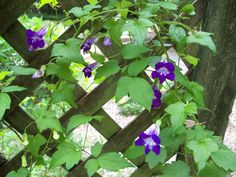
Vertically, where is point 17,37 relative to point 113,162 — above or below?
above

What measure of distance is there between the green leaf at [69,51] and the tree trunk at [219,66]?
534mm

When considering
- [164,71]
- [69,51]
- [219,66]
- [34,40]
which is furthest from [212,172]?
[34,40]

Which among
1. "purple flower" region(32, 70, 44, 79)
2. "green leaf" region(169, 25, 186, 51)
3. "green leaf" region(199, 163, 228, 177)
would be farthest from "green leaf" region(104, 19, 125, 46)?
"green leaf" region(199, 163, 228, 177)

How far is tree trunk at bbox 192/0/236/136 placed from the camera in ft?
4.49

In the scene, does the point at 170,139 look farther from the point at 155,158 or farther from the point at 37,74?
the point at 37,74

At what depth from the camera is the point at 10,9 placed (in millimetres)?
1262

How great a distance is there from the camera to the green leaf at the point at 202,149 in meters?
1.02

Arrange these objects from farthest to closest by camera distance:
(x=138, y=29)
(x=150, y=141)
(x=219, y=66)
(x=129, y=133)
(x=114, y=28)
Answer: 1. (x=129, y=133)
2. (x=219, y=66)
3. (x=114, y=28)
4. (x=150, y=141)
5. (x=138, y=29)

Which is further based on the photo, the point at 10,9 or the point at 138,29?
the point at 10,9

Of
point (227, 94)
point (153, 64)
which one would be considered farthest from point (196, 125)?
point (227, 94)

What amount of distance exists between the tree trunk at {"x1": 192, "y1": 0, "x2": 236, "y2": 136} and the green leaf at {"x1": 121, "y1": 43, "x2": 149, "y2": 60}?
0.39 meters

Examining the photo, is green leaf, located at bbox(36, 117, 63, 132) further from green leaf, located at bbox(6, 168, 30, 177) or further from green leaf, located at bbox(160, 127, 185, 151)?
green leaf, located at bbox(160, 127, 185, 151)

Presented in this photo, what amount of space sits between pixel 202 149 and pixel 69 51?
0.47m

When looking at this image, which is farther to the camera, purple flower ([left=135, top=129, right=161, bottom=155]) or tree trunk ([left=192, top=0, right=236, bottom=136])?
tree trunk ([left=192, top=0, right=236, bottom=136])
